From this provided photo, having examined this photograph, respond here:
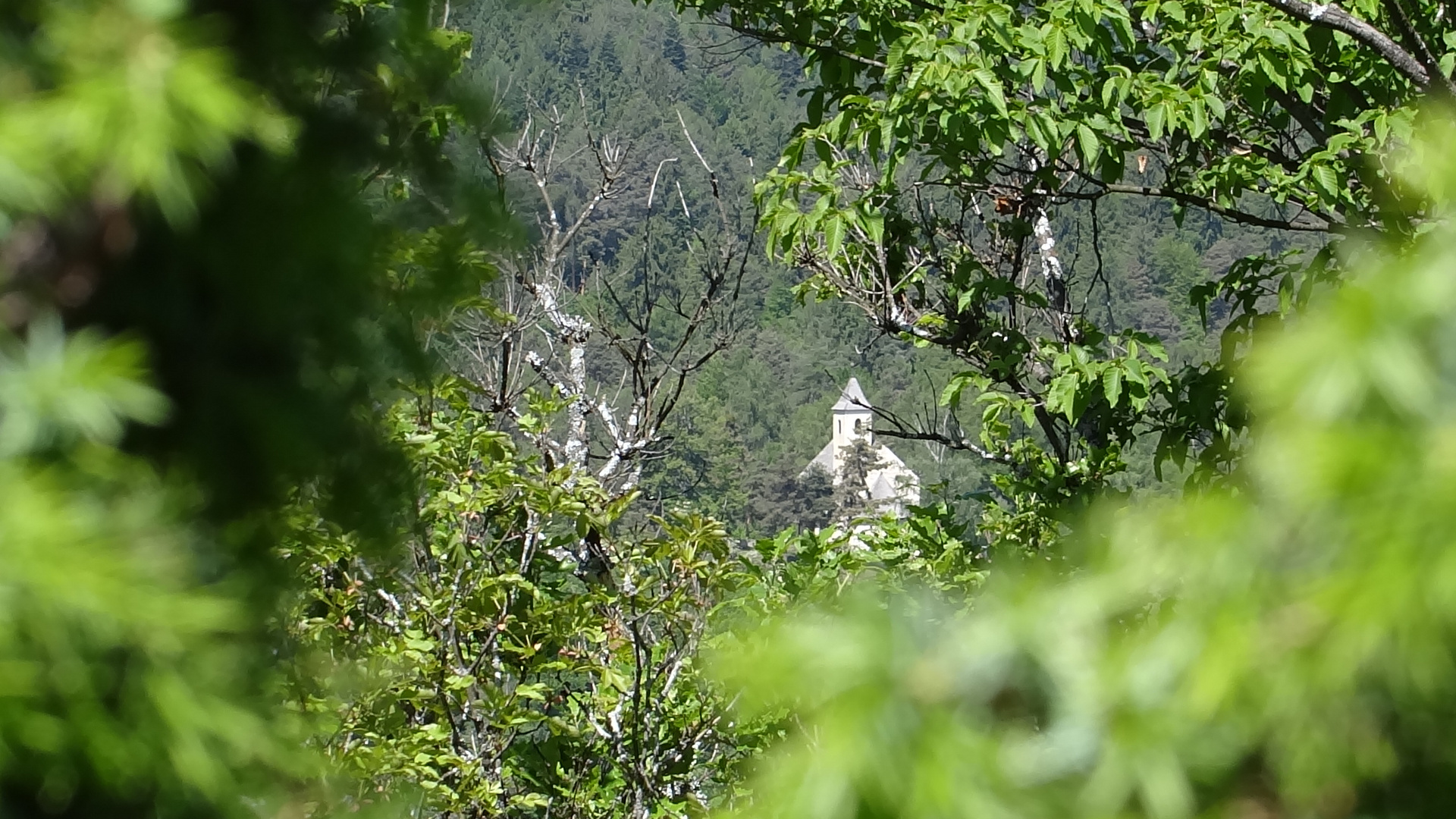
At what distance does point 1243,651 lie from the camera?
458 mm

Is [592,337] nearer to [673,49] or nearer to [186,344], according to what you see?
[186,344]

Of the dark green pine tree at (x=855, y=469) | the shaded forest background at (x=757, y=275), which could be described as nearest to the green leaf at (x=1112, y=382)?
the shaded forest background at (x=757, y=275)

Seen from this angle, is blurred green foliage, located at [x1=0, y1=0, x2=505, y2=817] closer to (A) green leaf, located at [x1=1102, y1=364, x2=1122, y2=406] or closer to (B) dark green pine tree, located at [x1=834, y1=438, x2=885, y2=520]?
(A) green leaf, located at [x1=1102, y1=364, x2=1122, y2=406]

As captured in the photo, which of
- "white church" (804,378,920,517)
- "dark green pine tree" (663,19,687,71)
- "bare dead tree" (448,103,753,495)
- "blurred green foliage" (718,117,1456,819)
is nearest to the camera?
"blurred green foliage" (718,117,1456,819)

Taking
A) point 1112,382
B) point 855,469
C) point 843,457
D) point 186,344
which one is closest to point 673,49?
point 843,457

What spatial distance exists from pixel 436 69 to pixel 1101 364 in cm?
285

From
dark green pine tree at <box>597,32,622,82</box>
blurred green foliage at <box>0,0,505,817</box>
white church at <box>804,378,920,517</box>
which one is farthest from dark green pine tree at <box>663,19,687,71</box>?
blurred green foliage at <box>0,0,505,817</box>

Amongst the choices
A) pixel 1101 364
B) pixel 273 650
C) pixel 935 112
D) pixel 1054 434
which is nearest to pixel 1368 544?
pixel 273 650

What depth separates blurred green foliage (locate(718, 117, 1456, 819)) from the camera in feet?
1.41

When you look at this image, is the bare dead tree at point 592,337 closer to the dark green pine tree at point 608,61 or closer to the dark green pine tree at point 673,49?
the dark green pine tree at point 608,61

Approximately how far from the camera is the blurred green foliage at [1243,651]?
43 centimetres

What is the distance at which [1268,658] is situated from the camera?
457mm

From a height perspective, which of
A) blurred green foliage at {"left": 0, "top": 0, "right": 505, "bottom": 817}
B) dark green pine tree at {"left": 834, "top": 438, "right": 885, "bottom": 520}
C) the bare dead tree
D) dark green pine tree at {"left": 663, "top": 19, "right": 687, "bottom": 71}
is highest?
blurred green foliage at {"left": 0, "top": 0, "right": 505, "bottom": 817}

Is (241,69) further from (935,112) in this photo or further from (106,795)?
(935,112)
